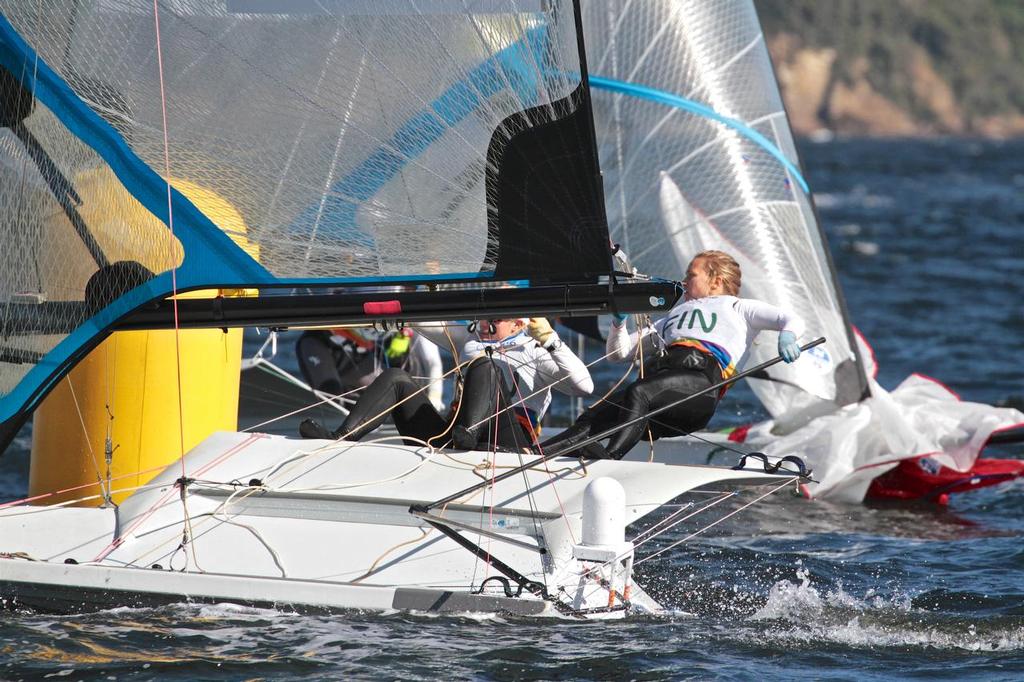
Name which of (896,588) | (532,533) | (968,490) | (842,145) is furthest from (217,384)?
(842,145)

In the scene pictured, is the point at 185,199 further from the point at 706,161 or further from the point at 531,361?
the point at 706,161

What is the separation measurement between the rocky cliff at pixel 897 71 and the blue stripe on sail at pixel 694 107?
7725 cm

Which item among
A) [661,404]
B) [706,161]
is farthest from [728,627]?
[706,161]

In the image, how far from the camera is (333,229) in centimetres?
478

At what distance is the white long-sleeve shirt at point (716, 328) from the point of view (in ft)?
18.8

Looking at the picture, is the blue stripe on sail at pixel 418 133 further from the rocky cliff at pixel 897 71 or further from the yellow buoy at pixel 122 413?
the rocky cliff at pixel 897 71

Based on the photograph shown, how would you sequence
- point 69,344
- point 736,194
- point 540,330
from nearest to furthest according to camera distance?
point 69,344 → point 540,330 → point 736,194

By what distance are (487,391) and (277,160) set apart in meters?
1.22

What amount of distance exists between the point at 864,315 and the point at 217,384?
33.8 feet

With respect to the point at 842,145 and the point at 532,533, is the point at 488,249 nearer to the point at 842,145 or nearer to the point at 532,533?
the point at 532,533

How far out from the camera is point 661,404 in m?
5.62

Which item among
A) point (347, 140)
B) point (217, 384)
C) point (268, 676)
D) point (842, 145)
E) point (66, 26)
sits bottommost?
point (268, 676)

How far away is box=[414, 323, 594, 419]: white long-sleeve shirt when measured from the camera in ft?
18.2

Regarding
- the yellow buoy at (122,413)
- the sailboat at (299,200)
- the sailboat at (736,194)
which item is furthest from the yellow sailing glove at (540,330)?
the sailboat at (736,194)
